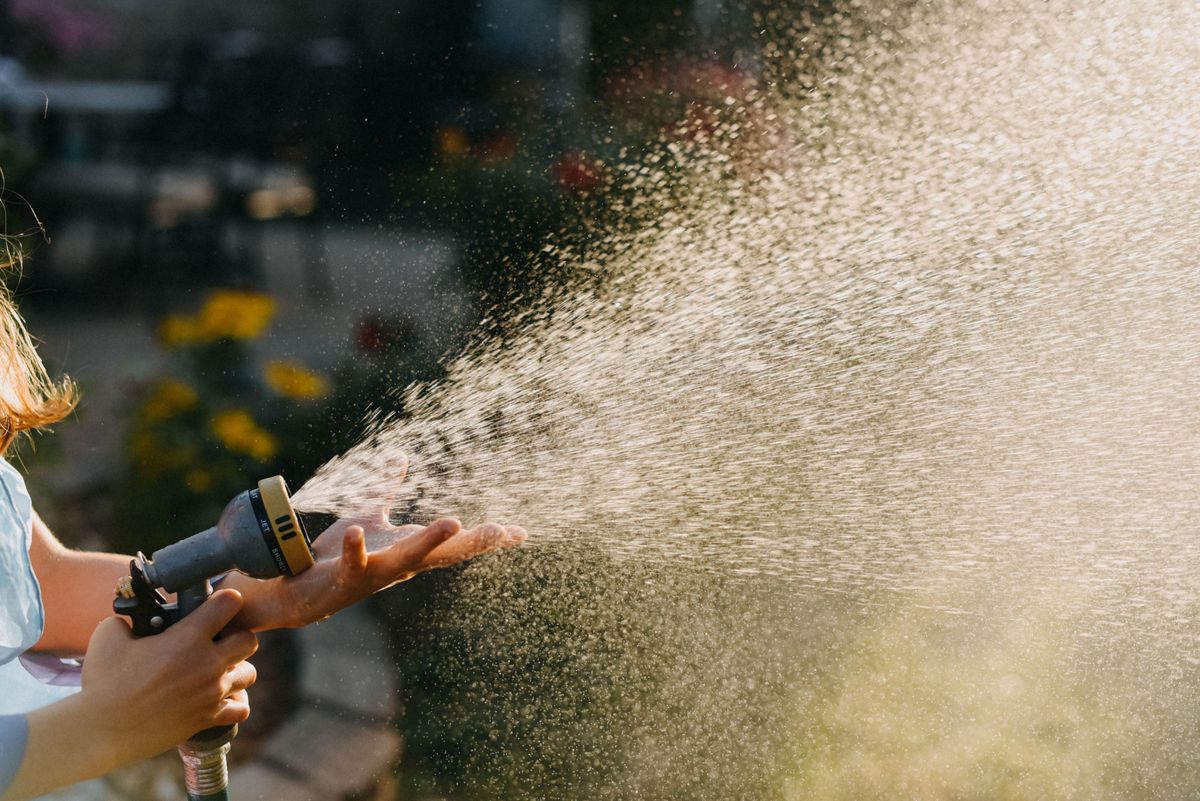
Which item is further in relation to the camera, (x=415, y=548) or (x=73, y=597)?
(x=73, y=597)

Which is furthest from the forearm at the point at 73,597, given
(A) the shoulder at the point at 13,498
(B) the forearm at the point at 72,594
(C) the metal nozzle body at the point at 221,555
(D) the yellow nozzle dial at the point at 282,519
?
(D) the yellow nozzle dial at the point at 282,519

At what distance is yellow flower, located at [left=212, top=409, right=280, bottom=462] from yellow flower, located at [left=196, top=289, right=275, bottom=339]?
20 cm

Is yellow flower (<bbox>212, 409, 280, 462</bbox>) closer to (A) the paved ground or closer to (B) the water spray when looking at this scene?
(A) the paved ground

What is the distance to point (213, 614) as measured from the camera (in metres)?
1.18

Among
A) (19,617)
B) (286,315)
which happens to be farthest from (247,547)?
(286,315)

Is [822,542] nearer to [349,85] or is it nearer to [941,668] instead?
[941,668]

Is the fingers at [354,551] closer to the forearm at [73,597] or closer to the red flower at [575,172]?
the forearm at [73,597]

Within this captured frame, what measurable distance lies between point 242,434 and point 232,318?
1.00 ft

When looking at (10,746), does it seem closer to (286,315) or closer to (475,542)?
(475,542)

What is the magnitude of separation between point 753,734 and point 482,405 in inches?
40.7

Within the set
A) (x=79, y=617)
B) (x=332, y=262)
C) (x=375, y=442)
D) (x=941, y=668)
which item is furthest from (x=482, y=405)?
(x=941, y=668)

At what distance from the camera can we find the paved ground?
2.61 metres

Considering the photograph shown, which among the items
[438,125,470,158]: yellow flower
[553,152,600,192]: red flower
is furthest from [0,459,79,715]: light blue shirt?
[553,152,600,192]: red flower

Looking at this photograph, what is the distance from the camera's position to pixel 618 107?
2.68 m
